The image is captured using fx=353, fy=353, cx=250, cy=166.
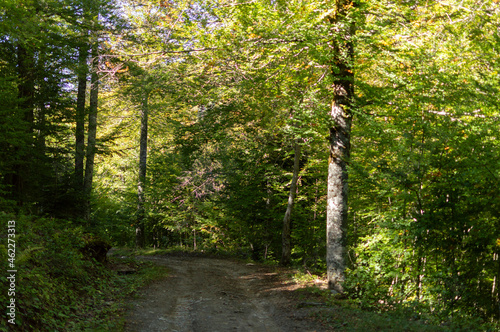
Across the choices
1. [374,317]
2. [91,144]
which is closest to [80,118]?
[91,144]

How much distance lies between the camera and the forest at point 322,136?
596 centimetres

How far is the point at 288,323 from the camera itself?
6.82 m

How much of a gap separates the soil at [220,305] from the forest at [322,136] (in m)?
1.32

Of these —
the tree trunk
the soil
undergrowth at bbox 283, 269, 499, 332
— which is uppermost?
the tree trunk

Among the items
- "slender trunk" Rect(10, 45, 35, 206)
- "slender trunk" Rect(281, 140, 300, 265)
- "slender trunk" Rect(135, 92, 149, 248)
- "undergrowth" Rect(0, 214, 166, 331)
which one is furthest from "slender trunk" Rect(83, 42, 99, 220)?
"slender trunk" Rect(281, 140, 300, 265)

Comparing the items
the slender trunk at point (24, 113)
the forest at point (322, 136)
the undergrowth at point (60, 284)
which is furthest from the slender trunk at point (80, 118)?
the undergrowth at point (60, 284)

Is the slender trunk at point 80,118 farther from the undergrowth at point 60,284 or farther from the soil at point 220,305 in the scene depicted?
the soil at point 220,305

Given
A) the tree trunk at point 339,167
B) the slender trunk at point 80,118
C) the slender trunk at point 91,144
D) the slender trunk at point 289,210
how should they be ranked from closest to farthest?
the tree trunk at point 339,167, the slender trunk at point 289,210, the slender trunk at point 80,118, the slender trunk at point 91,144

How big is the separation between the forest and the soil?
4.34ft

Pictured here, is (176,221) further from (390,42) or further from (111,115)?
(390,42)

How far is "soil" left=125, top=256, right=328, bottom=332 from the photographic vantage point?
255 inches

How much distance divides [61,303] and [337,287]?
5792mm

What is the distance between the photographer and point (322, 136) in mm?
9938

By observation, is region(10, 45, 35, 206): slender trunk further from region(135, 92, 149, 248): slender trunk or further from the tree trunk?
the tree trunk
